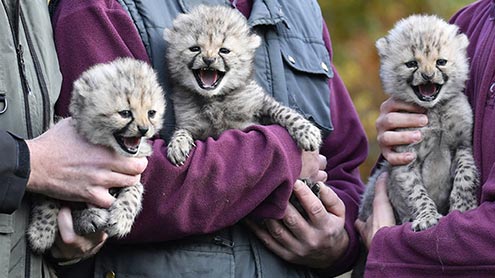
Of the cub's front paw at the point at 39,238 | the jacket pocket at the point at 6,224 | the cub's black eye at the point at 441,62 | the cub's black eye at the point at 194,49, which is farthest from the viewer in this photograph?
the cub's black eye at the point at 441,62

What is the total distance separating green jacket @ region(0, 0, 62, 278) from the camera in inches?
157

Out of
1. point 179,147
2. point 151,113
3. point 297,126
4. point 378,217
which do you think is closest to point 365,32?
point 378,217

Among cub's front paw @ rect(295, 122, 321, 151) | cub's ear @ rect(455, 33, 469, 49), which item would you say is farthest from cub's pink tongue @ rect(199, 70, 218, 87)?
cub's ear @ rect(455, 33, 469, 49)

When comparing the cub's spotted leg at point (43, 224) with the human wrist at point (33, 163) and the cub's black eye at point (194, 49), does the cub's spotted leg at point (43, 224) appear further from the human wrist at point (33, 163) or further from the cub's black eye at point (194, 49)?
the cub's black eye at point (194, 49)

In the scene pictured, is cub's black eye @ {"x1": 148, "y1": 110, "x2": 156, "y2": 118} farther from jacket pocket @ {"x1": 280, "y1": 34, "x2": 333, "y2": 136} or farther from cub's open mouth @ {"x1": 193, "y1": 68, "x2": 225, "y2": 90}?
jacket pocket @ {"x1": 280, "y1": 34, "x2": 333, "y2": 136}

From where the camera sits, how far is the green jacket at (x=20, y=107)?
399cm

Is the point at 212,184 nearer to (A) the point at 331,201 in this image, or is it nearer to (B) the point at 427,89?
(A) the point at 331,201

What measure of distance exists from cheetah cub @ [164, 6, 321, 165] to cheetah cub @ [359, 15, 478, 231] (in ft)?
1.87

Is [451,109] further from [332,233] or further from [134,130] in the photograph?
[134,130]

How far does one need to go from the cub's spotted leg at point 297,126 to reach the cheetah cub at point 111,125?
0.73 m

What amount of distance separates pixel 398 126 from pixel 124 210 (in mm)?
1525

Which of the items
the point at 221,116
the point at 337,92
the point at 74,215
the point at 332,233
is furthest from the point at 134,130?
the point at 337,92

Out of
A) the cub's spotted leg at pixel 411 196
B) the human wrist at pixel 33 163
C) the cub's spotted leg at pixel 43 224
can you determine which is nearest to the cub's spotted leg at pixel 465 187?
the cub's spotted leg at pixel 411 196

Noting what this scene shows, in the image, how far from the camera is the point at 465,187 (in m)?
4.80
